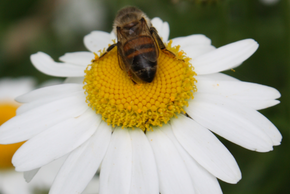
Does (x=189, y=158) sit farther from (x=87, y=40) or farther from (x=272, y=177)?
(x=272, y=177)

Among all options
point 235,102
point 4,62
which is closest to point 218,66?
point 235,102

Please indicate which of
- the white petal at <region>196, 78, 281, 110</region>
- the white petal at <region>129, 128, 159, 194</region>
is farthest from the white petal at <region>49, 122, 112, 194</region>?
the white petal at <region>196, 78, 281, 110</region>

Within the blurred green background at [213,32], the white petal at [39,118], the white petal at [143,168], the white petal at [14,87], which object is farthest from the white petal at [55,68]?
the white petal at [14,87]

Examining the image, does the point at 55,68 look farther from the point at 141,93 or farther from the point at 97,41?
the point at 141,93

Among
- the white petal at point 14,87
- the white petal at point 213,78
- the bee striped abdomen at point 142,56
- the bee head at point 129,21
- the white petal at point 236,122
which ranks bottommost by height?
the white petal at point 14,87

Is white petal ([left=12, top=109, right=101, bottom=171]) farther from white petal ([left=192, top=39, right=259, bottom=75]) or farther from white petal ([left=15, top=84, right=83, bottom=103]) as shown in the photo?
white petal ([left=192, top=39, right=259, bottom=75])

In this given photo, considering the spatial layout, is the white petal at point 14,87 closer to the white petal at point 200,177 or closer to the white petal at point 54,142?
the white petal at point 54,142

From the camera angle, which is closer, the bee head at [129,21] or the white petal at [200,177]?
the white petal at [200,177]

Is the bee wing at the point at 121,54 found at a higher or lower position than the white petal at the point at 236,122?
higher
